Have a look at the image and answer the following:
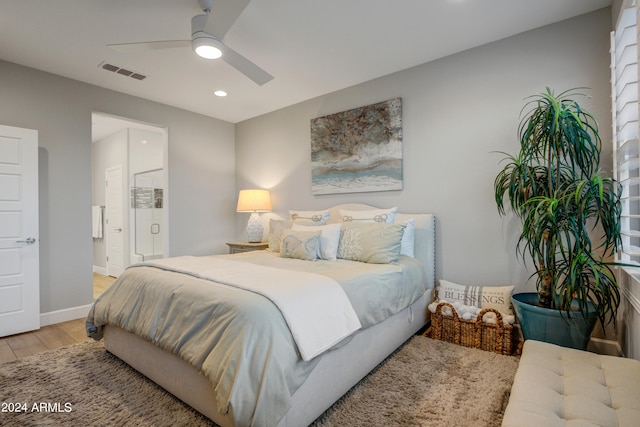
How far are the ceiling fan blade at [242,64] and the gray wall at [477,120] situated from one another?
1438 millimetres

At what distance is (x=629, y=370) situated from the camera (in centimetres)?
138

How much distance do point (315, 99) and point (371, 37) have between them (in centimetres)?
147

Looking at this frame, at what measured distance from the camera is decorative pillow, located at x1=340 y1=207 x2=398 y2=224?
310cm

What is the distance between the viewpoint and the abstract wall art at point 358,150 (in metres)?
3.38

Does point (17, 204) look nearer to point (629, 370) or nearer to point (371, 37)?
point (371, 37)

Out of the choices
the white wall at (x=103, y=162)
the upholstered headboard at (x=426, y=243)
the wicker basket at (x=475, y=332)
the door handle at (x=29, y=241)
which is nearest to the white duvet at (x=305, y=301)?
the wicker basket at (x=475, y=332)

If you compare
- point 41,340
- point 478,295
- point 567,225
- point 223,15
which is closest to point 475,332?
point 478,295

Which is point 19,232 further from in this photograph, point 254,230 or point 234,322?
point 234,322

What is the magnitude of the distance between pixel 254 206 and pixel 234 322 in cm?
306

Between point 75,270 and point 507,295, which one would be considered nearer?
point 507,295

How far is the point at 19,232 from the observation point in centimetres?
301

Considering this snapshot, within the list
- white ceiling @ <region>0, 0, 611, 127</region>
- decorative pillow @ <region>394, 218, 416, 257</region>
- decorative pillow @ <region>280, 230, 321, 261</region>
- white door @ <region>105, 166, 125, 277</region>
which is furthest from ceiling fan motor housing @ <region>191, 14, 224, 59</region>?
white door @ <region>105, 166, 125, 277</region>

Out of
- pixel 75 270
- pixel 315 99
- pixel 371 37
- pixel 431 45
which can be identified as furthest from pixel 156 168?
pixel 431 45

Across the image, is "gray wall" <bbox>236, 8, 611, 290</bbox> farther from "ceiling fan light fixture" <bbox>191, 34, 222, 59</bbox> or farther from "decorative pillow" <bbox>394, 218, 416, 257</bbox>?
"ceiling fan light fixture" <bbox>191, 34, 222, 59</bbox>
